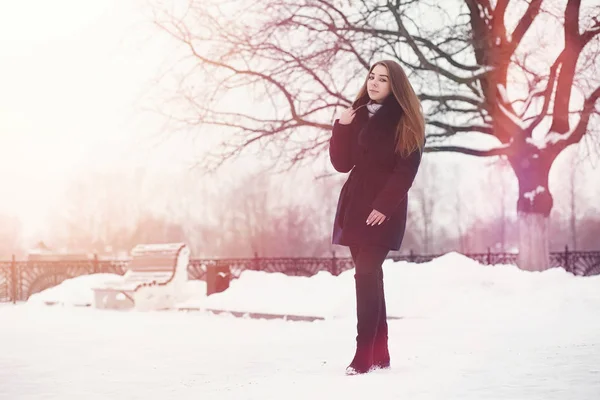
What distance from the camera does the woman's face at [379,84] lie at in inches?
201

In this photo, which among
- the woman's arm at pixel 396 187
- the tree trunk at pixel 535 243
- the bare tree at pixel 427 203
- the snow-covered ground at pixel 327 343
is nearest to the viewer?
the snow-covered ground at pixel 327 343

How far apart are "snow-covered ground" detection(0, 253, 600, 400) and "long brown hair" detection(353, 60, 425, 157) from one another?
1.58 metres

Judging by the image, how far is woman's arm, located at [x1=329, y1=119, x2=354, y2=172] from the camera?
511cm

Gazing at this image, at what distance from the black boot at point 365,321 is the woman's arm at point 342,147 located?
818mm

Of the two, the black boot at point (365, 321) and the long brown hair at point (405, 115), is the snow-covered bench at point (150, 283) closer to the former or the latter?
the black boot at point (365, 321)

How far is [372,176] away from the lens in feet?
16.5

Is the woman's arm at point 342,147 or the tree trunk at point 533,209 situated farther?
the tree trunk at point 533,209

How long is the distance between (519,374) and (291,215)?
153 feet

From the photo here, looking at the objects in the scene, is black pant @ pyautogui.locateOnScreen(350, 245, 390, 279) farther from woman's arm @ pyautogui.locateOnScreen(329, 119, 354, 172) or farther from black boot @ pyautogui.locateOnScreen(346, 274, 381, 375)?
woman's arm @ pyautogui.locateOnScreen(329, 119, 354, 172)

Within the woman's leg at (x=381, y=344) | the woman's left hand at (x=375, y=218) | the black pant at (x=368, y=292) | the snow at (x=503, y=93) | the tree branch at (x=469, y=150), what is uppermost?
the snow at (x=503, y=93)

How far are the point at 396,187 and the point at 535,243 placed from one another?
8.77 m

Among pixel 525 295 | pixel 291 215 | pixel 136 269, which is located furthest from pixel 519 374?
pixel 291 215

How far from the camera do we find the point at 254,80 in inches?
524

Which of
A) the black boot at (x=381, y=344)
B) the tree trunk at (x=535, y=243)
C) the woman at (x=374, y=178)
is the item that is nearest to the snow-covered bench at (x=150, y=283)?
the tree trunk at (x=535, y=243)
